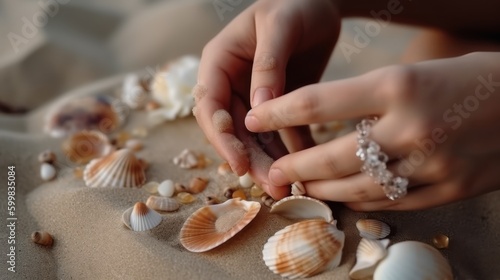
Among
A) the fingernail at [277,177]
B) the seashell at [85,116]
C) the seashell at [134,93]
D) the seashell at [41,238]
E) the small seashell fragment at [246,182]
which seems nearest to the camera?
the fingernail at [277,177]

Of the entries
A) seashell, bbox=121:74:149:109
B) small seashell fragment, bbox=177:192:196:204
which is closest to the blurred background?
seashell, bbox=121:74:149:109

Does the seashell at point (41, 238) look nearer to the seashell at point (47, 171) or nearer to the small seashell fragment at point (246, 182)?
the seashell at point (47, 171)

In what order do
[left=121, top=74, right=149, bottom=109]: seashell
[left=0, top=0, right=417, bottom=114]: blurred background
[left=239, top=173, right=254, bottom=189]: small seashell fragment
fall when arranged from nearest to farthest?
[left=239, top=173, right=254, bottom=189]: small seashell fragment, [left=121, top=74, right=149, bottom=109]: seashell, [left=0, top=0, right=417, bottom=114]: blurred background

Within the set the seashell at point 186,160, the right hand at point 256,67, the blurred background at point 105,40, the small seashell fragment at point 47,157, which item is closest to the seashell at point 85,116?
the small seashell fragment at point 47,157

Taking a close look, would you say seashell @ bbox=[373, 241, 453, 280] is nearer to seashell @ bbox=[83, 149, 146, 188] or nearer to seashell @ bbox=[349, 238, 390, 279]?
seashell @ bbox=[349, 238, 390, 279]

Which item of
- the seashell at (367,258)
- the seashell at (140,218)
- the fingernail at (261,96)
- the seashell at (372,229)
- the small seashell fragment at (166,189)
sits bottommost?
the seashell at (372,229)

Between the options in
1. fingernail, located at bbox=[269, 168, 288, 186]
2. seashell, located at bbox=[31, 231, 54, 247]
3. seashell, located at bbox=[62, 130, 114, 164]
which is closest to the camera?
fingernail, located at bbox=[269, 168, 288, 186]
